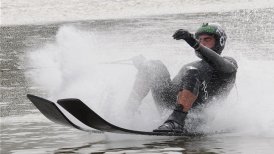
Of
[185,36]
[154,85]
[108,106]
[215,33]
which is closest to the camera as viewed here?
[185,36]

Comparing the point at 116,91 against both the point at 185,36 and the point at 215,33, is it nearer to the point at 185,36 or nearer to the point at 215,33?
the point at 215,33

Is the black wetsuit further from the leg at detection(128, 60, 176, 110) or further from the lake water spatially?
the lake water

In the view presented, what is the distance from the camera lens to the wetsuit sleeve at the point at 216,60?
380 inches

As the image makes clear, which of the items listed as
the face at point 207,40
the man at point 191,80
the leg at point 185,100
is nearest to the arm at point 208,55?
the man at point 191,80

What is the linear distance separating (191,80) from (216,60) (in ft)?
1.16

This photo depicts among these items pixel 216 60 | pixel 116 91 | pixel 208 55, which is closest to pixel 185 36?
pixel 208 55

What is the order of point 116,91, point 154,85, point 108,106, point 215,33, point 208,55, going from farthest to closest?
point 116,91 → point 108,106 → point 215,33 → point 154,85 → point 208,55

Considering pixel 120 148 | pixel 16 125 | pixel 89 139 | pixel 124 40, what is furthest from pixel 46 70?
pixel 124 40

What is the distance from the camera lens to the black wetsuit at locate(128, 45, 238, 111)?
32.5 ft

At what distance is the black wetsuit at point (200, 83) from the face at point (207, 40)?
0.64 ft

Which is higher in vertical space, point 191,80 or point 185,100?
point 191,80

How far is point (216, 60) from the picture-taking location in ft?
31.9

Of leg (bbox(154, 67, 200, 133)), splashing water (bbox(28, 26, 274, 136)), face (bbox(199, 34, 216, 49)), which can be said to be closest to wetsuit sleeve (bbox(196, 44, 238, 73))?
leg (bbox(154, 67, 200, 133))

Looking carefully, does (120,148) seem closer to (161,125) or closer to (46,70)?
(161,125)
